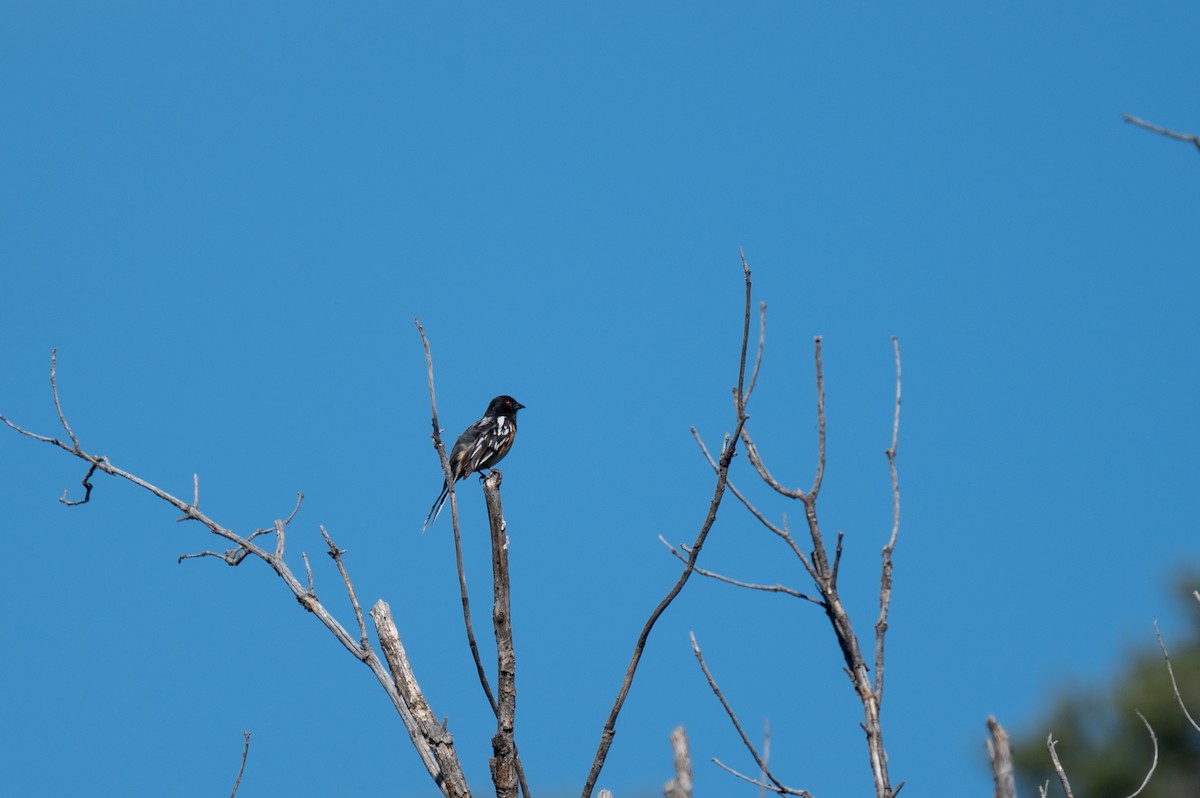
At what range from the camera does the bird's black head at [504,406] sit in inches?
617

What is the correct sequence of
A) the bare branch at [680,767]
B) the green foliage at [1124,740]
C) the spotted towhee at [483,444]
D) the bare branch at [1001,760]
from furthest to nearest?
1. the green foliage at [1124,740]
2. the spotted towhee at [483,444]
3. the bare branch at [680,767]
4. the bare branch at [1001,760]

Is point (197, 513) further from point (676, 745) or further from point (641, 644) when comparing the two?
point (676, 745)

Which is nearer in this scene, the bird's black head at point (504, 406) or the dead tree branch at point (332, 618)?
the dead tree branch at point (332, 618)

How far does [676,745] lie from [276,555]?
9.27 feet

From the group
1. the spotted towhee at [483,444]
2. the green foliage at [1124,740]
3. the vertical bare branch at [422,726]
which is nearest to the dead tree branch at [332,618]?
the vertical bare branch at [422,726]

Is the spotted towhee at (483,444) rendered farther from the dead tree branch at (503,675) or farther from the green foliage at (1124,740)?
the green foliage at (1124,740)

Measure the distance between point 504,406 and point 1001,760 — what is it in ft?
42.2

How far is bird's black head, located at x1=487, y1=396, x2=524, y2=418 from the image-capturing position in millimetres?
15666

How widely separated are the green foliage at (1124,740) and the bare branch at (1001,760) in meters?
27.9

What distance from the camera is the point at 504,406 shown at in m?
15.7

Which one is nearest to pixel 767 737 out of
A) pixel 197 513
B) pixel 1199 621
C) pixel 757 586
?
pixel 757 586

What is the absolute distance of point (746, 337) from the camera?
4.55 m

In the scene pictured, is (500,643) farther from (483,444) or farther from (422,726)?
(483,444)

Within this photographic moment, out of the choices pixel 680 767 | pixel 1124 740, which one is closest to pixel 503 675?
pixel 680 767
